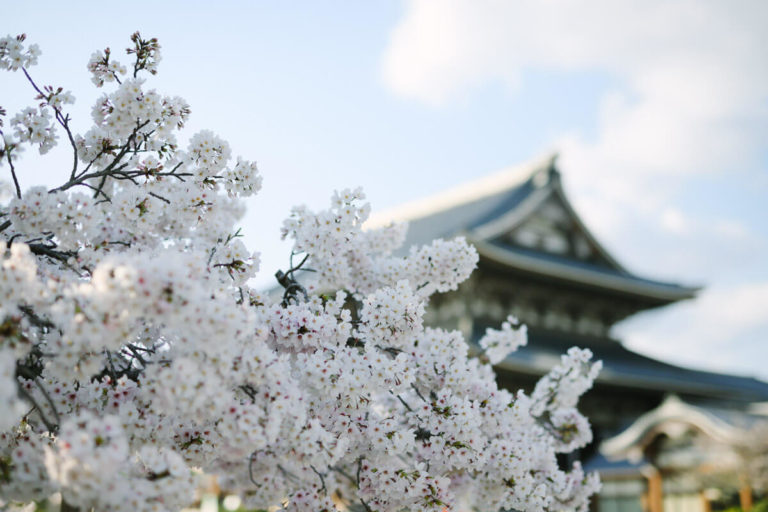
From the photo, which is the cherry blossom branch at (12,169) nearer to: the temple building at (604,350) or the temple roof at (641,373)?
the temple building at (604,350)

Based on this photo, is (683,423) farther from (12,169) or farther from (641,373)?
(12,169)

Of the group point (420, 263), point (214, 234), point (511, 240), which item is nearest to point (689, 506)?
point (511, 240)

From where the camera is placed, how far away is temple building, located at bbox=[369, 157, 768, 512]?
13.6 m

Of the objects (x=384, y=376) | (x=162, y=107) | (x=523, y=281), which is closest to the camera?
(x=384, y=376)

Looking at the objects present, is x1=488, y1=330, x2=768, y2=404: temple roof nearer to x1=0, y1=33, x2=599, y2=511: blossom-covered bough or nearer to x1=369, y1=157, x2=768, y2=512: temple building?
x1=369, y1=157, x2=768, y2=512: temple building

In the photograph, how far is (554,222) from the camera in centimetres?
1878

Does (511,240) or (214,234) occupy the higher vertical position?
(511,240)

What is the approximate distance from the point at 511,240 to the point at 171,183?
46.9 feet

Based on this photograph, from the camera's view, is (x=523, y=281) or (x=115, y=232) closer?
(x=115, y=232)

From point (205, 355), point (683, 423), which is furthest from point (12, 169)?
point (683, 423)

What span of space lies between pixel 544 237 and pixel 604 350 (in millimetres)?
3546

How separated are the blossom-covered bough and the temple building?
9410 millimetres

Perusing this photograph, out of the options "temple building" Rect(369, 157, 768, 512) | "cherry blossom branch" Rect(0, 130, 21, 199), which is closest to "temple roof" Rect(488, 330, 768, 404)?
"temple building" Rect(369, 157, 768, 512)

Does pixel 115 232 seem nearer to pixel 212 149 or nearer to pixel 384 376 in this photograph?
pixel 212 149
